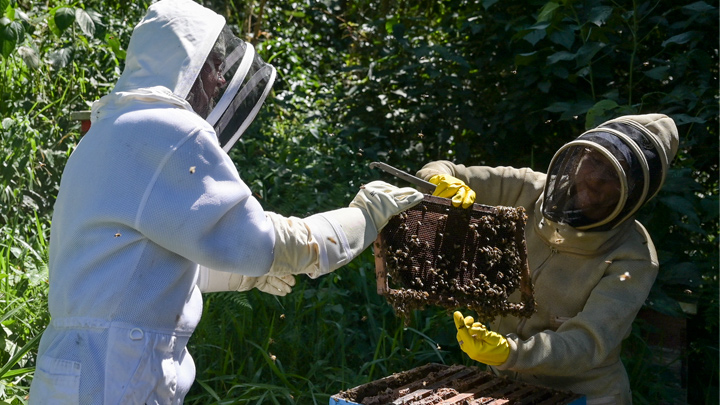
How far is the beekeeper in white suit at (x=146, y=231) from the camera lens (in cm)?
197

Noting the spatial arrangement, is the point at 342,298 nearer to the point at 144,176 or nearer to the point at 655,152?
the point at 655,152

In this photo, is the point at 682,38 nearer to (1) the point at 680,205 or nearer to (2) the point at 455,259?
(1) the point at 680,205

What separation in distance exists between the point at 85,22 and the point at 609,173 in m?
3.51

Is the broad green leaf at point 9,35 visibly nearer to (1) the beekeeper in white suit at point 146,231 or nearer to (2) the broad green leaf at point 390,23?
(1) the beekeeper in white suit at point 146,231

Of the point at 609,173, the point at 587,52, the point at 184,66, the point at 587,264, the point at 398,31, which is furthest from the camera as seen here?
the point at 398,31

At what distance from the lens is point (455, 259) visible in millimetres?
3021

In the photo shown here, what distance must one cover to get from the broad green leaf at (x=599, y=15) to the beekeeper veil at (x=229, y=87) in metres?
2.45

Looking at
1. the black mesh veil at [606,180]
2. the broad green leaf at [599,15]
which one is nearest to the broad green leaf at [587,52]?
the broad green leaf at [599,15]

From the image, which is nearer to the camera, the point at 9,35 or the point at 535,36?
the point at 9,35

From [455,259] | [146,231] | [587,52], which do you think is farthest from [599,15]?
[146,231]

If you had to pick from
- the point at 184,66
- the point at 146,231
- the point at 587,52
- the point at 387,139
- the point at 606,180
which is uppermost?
the point at 184,66

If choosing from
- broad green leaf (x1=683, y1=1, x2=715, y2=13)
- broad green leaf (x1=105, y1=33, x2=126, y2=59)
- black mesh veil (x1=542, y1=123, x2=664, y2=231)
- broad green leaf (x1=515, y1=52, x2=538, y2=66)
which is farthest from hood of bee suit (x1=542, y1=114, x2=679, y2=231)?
broad green leaf (x1=105, y1=33, x2=126, y2=59)

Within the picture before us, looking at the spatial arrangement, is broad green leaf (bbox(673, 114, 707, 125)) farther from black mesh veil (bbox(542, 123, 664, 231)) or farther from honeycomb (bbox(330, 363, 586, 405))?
honeycomb (bbox(330, 363, 586, 405))

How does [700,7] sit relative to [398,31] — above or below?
above
